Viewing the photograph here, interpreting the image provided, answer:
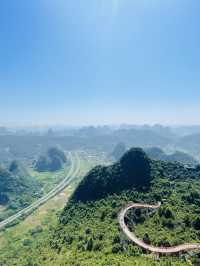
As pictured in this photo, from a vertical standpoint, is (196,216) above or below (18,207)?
above

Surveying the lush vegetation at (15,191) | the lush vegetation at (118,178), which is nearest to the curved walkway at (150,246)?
the lush vegetation at (118,178)

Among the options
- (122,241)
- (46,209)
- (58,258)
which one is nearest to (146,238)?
(122,241)

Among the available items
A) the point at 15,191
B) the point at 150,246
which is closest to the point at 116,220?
the point at 150,246

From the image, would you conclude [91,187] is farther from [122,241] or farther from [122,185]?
[122,241]

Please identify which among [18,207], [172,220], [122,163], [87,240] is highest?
[122,163]

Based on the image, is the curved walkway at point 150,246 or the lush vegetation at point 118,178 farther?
the lush vegetation at point 118,178

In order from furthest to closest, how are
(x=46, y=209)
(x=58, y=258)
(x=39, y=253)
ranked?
(x=46, y=209)
(x=39, y=253)
(x=58, y=258)

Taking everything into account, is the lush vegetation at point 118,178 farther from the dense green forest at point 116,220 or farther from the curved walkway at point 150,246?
the curved walkway at point 150,246

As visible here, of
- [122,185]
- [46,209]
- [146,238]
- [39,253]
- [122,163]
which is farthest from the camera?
[46,209]
